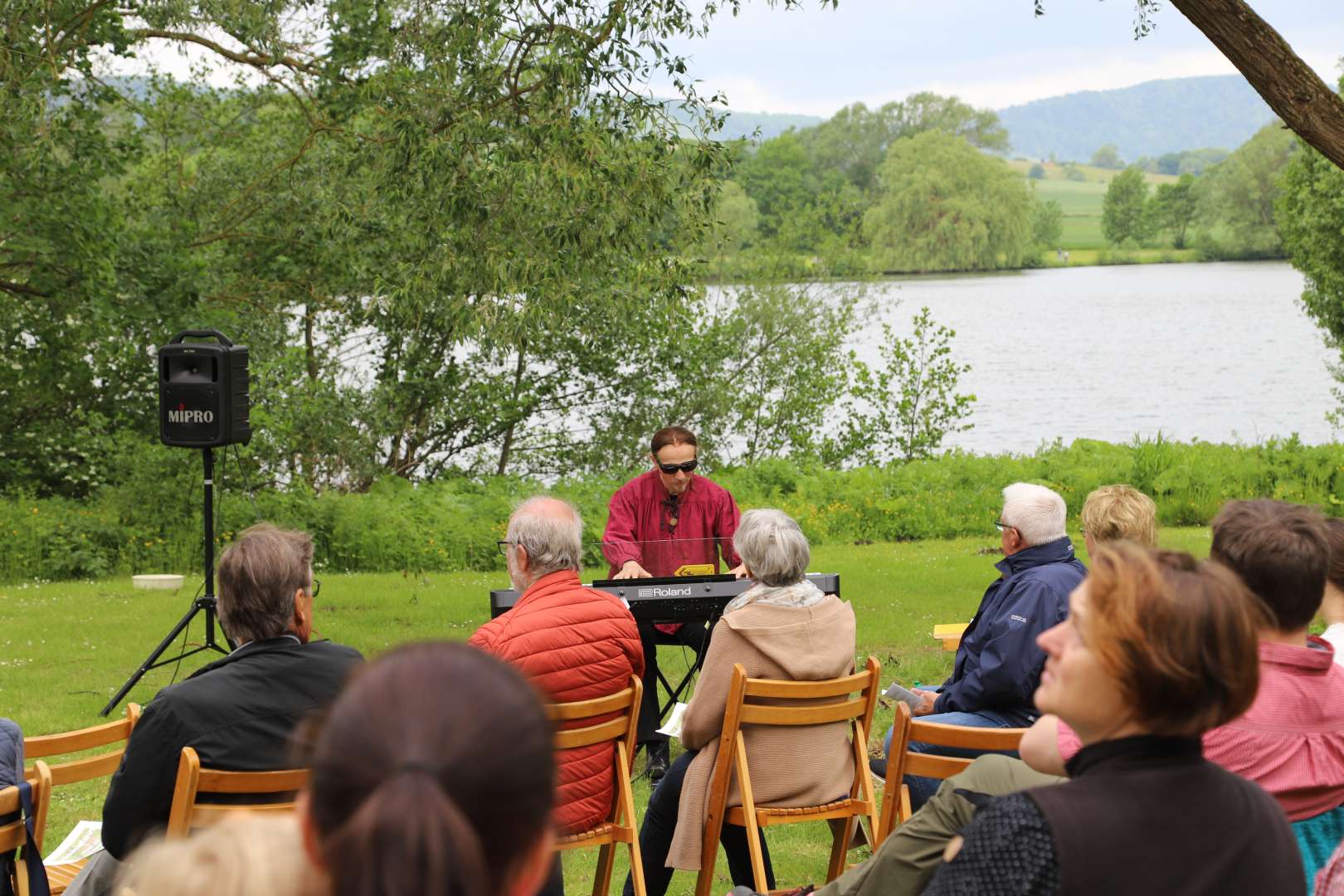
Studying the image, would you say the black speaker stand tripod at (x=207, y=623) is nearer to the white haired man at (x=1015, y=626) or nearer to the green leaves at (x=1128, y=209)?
the white haired man at (x=1015, y=626)

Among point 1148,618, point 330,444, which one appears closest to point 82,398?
point 330,444

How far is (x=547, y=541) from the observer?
382 centimetres

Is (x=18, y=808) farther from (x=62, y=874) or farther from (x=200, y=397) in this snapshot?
(x=200, y=397)

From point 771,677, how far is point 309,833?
9.10ft

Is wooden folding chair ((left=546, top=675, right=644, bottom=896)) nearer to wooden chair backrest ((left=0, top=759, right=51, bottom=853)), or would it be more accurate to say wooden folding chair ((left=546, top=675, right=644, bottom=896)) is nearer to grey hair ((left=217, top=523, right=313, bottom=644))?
grey hair ((left=217, top=523, right=313, bottom=644))

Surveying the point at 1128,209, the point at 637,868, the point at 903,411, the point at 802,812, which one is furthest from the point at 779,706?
the point at 1128,209

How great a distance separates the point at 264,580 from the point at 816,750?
1715 millimetres

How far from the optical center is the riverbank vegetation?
11.3 metres

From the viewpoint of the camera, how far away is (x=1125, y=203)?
64.0m

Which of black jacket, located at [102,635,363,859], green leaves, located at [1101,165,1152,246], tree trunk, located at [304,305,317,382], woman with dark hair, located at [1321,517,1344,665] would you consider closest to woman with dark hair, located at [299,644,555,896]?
black jacket, located at [102,635,363,859]

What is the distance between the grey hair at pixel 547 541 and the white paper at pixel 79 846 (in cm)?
137

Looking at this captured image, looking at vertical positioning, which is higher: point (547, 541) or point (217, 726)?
point (547, 541)

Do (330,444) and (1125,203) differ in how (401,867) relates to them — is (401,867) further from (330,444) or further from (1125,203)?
(1125,203)

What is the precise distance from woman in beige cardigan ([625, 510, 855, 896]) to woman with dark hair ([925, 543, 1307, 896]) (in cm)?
200
